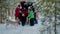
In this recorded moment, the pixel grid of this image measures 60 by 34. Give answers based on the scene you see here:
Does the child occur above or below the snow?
above

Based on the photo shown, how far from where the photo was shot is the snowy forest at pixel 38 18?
3.07m

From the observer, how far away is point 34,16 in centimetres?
317

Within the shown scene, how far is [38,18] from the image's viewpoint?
314cm

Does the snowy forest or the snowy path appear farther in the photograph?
the snowy path

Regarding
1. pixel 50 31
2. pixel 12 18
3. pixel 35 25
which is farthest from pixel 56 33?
pixel 12 18

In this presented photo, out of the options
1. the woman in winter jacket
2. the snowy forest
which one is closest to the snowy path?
the snowy forest

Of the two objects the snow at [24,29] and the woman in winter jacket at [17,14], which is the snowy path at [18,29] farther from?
the woman in winter jacket at [17,14]

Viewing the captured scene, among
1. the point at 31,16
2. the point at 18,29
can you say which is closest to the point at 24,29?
the point at 18,29

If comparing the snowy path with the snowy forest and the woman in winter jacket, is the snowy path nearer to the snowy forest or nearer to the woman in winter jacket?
the snowy forest

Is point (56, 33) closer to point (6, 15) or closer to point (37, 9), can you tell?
point (37, 9)

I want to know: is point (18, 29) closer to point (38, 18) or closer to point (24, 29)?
point (24, 29)

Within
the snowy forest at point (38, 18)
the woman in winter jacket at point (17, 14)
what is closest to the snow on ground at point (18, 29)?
the snowy forest at point (38, 18)

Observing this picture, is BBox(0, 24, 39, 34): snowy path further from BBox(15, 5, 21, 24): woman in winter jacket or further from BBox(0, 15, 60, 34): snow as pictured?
BBox(15, 5, 21, 24): woman in winter jacket

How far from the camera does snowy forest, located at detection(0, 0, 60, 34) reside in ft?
10.1
